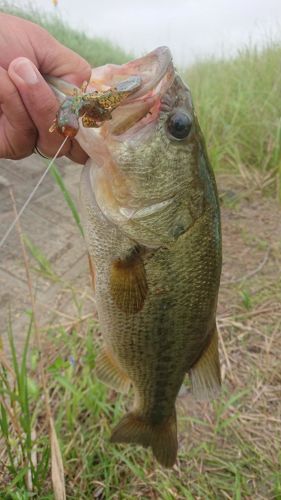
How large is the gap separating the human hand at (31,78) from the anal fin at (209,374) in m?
0.72

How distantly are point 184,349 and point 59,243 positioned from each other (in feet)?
6.87

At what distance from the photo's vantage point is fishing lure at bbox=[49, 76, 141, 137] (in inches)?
42.3

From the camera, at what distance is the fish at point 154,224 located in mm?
1229

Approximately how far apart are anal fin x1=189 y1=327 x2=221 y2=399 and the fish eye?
2.02ft

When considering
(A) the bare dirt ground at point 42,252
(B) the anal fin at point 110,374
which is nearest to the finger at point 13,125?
(B) the anal fin at point 110,374

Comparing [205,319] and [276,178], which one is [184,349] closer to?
[205,319]

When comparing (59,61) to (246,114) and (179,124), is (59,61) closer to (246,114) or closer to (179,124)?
(179,124)

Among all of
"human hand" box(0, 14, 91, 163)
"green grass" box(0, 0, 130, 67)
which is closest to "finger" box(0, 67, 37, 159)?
"human hand" box(0, 14, 91, 163)

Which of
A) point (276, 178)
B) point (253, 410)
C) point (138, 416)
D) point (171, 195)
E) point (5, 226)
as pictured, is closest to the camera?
point (171, 195)

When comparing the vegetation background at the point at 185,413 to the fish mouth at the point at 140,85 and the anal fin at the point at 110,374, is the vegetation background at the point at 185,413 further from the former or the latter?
the fish mouth at the point at 140,85

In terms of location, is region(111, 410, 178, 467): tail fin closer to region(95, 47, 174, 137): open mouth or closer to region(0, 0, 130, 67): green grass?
region(95, 47, 174, 137): open mouth

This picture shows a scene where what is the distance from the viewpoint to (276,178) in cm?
411

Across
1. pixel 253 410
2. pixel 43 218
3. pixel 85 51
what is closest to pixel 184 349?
pixel 253 410

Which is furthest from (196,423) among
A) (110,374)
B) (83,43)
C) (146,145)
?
(83,43)
